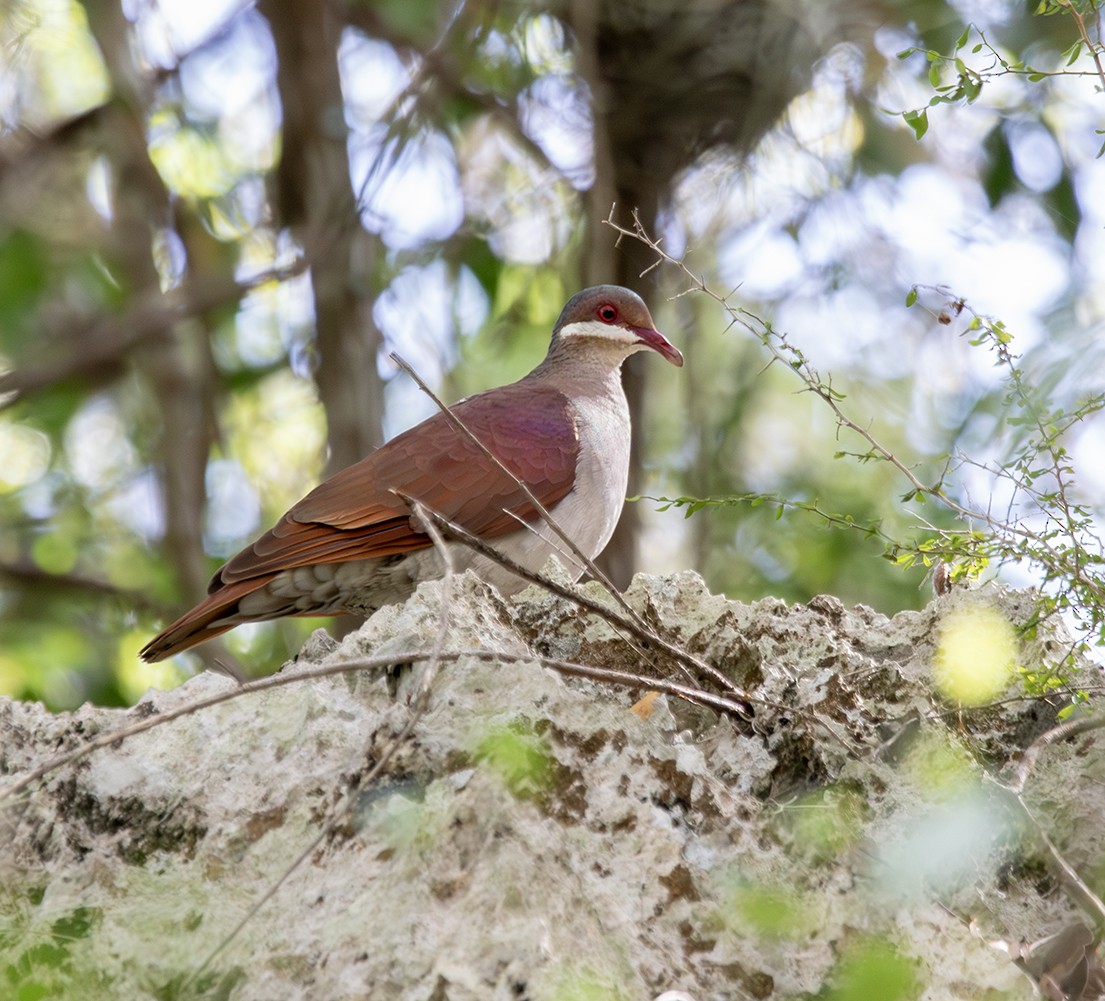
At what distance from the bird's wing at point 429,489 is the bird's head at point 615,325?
820mm

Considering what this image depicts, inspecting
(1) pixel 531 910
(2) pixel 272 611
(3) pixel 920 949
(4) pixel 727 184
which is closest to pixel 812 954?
(3) pixel 920 949

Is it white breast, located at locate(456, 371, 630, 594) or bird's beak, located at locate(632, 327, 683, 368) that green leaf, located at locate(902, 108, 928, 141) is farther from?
bird's beak, located at locate(632, 327, 683, 368)

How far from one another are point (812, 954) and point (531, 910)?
47 centimetres

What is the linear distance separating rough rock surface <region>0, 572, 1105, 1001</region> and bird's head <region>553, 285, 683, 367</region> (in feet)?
9.26

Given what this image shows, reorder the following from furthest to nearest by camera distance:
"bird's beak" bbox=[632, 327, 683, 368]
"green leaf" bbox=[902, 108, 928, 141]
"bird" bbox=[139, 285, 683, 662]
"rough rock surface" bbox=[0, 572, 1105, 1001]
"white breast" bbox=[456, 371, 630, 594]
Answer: "bird's beak" bbox=[632, 327, 683, 368], "white breast" bbox=[456, 371, 630, 594], "bird" bbox=[139, 285, 683, 662], "green leaf" bbox=[902, 108, 928, 141], "rough rock surface" bbox=[0, 572, 1105, 1001]

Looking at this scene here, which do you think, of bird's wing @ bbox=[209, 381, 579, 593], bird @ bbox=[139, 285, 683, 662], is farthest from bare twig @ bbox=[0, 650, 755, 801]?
bird's wing @ bbox=[209, 381, 579, 593]

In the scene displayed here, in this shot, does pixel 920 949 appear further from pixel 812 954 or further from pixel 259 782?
pixel 259 782

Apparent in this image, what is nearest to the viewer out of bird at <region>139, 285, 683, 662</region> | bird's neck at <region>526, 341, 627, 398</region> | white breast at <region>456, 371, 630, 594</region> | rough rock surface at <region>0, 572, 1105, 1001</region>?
rough rock surface at <region>0, 572, 1105, 1001</region>

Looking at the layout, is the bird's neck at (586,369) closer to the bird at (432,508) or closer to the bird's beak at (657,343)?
the bird's beak at (657,343)

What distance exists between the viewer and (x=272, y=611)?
4.61 meters

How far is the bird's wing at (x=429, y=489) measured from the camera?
14.5 ft

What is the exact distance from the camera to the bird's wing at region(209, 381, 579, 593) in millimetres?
4430

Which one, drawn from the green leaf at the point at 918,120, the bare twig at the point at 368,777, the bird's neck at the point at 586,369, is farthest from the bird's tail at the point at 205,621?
the green leaf at the point at 918,120

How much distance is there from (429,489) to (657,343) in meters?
1.49
